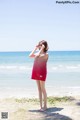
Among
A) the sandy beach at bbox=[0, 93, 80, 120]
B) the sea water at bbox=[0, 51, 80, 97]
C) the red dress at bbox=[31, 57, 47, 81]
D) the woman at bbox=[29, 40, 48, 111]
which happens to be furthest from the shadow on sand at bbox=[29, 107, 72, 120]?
the sea water at bbox=[0, 51, 80, 97]

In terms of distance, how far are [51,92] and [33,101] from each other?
2740 millimetres

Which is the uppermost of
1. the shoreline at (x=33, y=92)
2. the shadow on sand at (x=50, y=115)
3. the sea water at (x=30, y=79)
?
the sea water at (x=30, y=79)

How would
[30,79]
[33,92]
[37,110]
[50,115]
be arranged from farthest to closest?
[30,79]
[33,92]
[37,110]
[50,115]

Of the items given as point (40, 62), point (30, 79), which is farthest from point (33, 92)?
point (30, 79)

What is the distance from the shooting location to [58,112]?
890 centimetres

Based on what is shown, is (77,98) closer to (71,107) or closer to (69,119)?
(71,107)

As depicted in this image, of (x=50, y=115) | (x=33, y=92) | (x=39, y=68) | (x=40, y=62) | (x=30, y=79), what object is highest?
(x=40, y=62)

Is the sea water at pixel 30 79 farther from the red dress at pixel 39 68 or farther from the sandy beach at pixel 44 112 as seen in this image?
the red dress at pixel 39 68

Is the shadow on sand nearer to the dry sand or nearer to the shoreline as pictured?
the dry sand

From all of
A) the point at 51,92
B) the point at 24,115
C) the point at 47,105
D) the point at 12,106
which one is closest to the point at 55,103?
the point at 47,105

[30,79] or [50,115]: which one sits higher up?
[30,79]

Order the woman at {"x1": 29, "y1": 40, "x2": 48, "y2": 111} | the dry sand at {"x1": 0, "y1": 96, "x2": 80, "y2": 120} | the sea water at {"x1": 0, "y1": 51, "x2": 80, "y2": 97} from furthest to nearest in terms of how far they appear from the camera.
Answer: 1. the sea water at {"x1": 0, "y1": 51, "x2": 80, "y2": 97}
2. the woman at {"x1": 29, "y1": 40, "x2": 48, "y2": 111}
3. the dry sand at {"x1": 0, "y1": 96, "x2": 80, "y2": 120}

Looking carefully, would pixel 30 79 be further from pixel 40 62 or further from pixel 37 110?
pixel 40 62

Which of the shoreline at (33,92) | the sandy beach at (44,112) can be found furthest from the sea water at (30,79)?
the sandy beach at (44,112)
